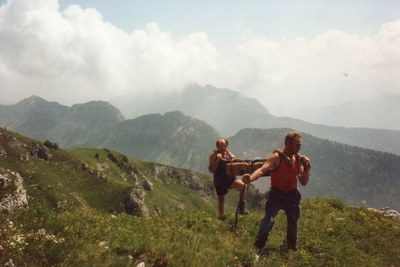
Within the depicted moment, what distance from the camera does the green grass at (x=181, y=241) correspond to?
7.05m

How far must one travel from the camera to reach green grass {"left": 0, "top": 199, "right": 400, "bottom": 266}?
7.05 m

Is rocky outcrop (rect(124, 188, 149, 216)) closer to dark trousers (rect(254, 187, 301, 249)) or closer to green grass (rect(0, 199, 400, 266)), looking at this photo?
green grass (rect(0, 199, 400, 266))

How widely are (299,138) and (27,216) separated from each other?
25.3 feet

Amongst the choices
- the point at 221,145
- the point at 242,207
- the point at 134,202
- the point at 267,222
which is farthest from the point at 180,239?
the point at 134,202

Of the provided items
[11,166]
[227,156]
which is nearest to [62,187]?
[11,166]

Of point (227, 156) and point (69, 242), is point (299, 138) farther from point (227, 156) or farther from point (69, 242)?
point (69, 242)

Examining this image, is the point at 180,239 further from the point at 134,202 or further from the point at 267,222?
the point at 134,202

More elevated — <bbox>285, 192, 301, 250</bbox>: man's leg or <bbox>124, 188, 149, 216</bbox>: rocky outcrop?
<bbox>285, 192, 301, 250</bbox>: man's leg

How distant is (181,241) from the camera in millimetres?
10195

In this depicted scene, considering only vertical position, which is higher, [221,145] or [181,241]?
[221,145]

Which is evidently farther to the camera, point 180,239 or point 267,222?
point 267,222

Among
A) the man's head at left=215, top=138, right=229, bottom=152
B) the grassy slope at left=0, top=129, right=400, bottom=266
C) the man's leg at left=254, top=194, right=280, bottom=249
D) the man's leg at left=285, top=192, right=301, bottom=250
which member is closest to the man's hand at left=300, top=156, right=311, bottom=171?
the man's leg at left=285, top=192, right=301, bottom=250

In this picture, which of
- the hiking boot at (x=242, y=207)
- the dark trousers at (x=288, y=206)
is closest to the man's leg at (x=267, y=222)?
the dark trousers at (x=288, y=206)

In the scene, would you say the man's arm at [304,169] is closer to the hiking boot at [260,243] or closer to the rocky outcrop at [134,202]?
the hiking boot at [260,243]
